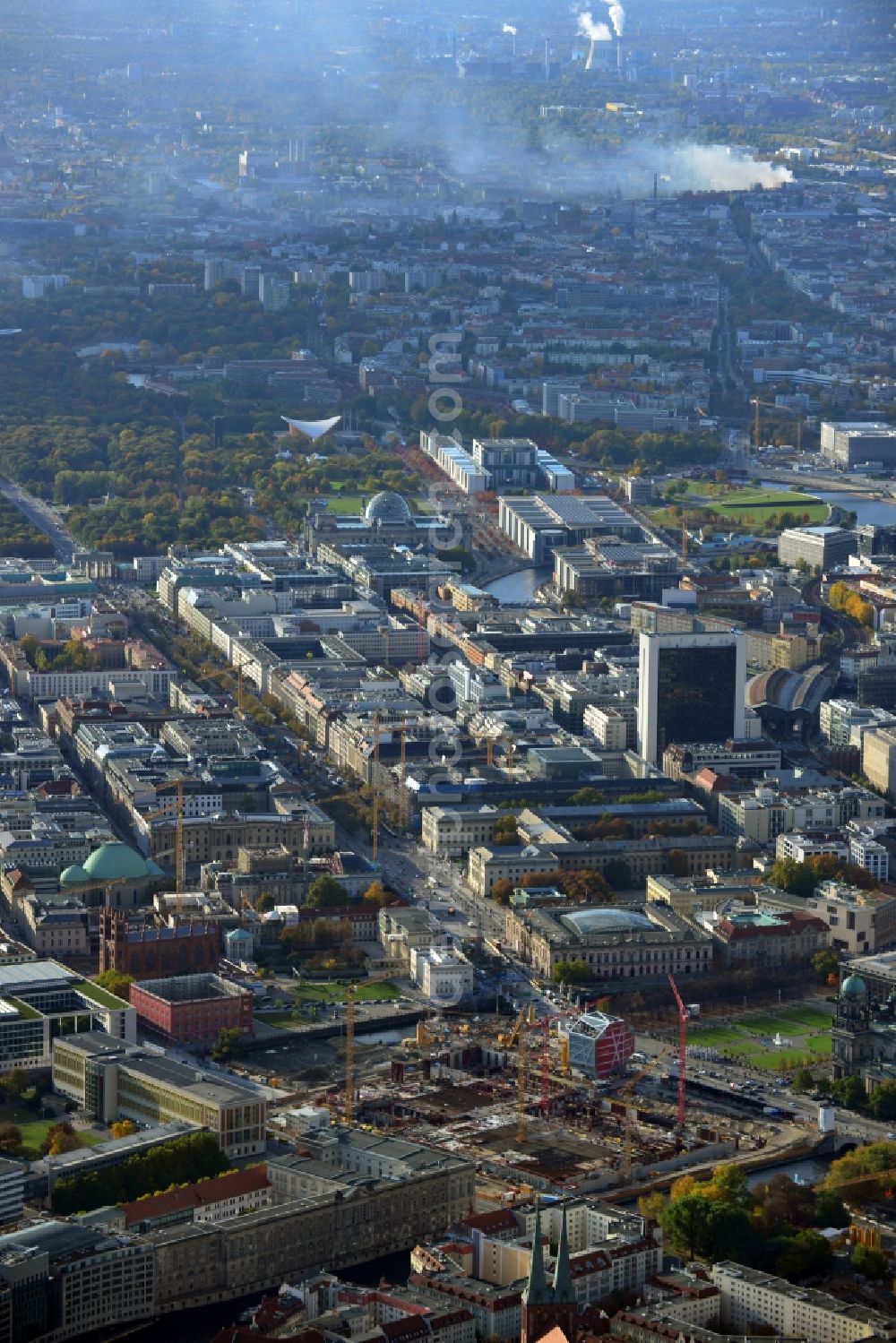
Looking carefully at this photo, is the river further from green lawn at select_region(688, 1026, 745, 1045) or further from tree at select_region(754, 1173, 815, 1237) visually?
tree at select_region(754, 1173, 815, 1237)

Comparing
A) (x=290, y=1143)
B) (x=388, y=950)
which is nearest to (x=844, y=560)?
(x=388, y=950)

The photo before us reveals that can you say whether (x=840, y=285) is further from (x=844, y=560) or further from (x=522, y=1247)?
(x=522, y=1247)

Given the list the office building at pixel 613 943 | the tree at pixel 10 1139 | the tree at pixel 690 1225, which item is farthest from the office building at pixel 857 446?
the tree at pixel 690 1225

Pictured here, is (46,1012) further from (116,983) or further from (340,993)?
(340,993)

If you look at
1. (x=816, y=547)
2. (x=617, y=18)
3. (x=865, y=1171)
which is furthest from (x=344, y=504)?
(x=617, y=18)

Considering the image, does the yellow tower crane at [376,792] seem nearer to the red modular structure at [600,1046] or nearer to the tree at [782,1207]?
the red modular structure at [600,1046]

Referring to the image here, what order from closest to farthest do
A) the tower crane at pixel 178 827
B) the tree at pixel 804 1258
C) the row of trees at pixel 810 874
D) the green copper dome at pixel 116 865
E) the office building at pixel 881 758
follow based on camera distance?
the tree at pixel 804 1258 → the green copper dome at pixel 116 865 → the tower crane at pixel 178 827 → the row of trees at pixel 810 874 → the office building at pixel 881 758

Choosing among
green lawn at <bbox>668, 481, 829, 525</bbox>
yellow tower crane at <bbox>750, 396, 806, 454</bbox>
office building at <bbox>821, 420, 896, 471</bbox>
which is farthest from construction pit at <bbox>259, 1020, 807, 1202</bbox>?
yellow tower crane at <bbox>750, 396, 806, 454</bbox>
